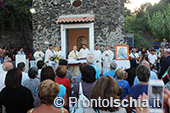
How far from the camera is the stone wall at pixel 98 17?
431 inches

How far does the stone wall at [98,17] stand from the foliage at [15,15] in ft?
15.4

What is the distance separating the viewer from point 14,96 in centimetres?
279

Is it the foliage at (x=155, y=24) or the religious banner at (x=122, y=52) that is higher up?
the foliage at (x=155, y=24)

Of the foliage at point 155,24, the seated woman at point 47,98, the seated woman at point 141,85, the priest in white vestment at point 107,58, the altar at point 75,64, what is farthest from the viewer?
the foliage at point 155,24

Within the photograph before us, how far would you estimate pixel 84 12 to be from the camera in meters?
11.1

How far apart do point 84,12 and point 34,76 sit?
320 inches

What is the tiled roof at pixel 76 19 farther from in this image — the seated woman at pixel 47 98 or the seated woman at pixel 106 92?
the seated woman at pixel 106 92

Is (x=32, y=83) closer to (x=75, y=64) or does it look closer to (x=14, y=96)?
(x=14, y=96)

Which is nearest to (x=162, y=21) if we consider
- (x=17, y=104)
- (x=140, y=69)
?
(x=140, y=69)

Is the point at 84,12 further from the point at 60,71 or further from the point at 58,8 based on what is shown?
the point at 60,71

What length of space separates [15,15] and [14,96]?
1424 centimetres
